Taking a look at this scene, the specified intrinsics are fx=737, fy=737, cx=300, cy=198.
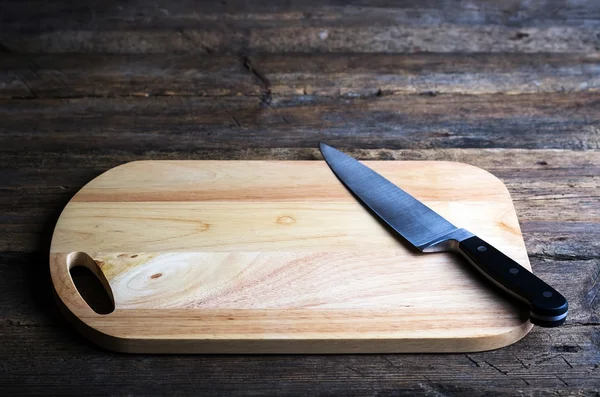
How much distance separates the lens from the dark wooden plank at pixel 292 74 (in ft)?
4.79

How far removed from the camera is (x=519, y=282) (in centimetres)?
90

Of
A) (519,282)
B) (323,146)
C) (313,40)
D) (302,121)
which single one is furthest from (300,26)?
(519,282)

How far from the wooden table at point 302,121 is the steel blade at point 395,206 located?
0.45 feet

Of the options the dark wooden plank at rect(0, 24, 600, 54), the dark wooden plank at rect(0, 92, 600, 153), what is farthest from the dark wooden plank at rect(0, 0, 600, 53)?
the dark wooden plank at rect(0, 92, 600, 153)

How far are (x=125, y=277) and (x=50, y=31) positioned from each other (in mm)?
871

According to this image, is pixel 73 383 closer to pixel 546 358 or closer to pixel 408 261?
pixel 408 261

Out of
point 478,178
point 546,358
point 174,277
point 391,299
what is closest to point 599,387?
point 546,358

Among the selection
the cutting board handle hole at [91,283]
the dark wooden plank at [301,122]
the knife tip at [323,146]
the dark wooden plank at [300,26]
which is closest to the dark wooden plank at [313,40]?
the dark wooden plank at [300,26]

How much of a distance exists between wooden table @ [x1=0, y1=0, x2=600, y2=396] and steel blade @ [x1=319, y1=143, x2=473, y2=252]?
0.45 feet

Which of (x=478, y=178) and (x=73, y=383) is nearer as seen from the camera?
(x=73, y=383)

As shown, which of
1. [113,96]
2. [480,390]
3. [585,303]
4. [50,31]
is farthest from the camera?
[50,31]

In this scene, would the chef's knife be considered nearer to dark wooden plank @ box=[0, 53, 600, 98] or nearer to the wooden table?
the wooden table

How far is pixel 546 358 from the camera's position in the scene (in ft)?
3.00

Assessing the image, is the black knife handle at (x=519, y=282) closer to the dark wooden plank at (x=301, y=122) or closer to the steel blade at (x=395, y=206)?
the steel blade at (x=395, y=206)
